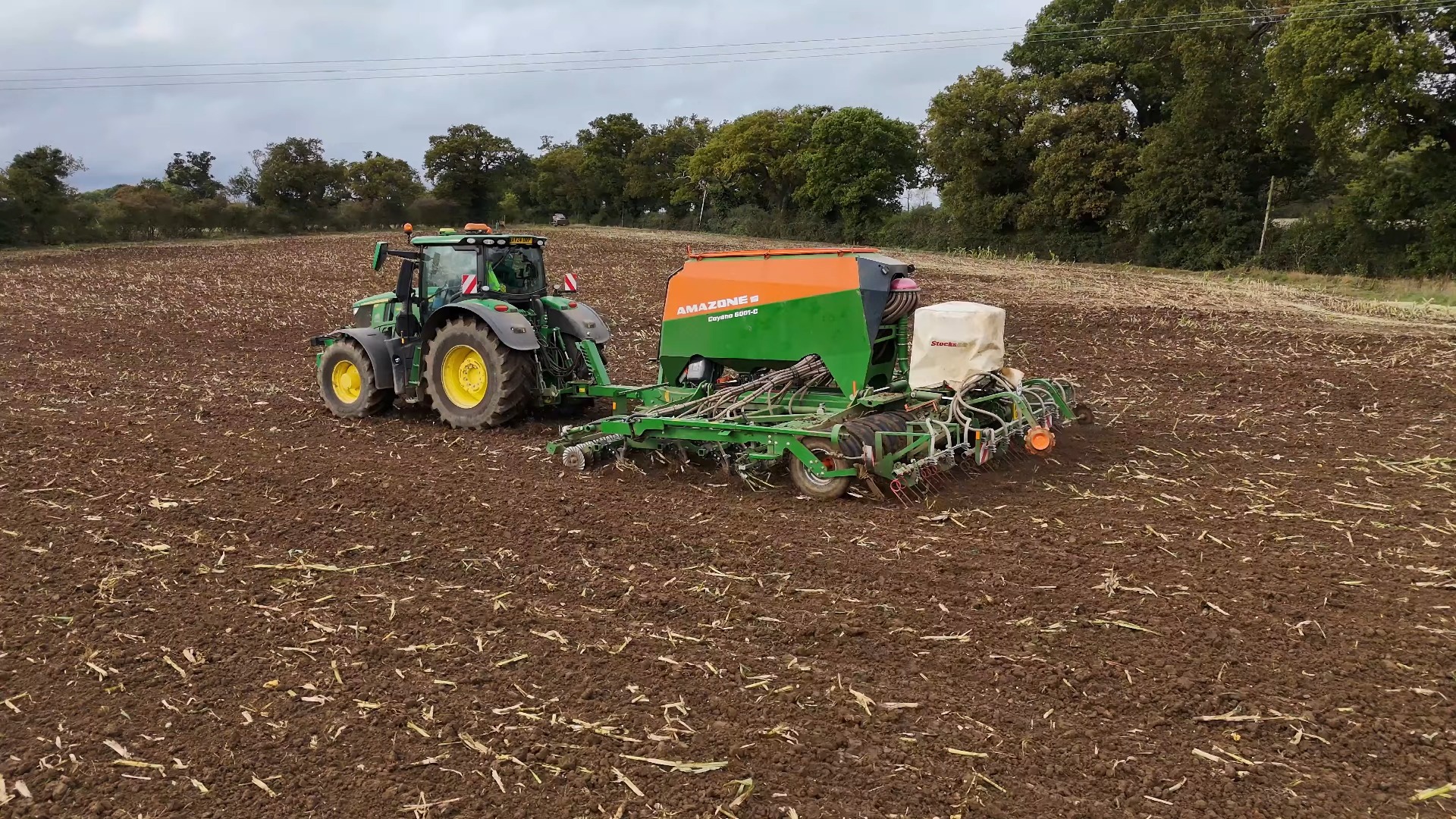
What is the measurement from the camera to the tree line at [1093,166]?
22422mm

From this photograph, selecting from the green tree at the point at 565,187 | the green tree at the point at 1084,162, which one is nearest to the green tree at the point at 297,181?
the green tree at the point at 565,187

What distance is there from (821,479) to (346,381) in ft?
17.3

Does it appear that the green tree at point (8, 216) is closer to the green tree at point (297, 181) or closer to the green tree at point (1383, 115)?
the green tree at point (297, 181)

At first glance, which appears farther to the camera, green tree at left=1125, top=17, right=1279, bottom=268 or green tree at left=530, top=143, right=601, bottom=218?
green tree at left=530, top=143, right=601, bottom=218

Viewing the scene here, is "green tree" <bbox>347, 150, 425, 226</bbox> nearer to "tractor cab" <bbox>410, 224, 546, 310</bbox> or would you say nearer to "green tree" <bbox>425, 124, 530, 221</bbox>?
"green tree" <bbox>425, 124, 530, 221</bbox>

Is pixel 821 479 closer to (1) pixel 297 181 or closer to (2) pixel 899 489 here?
(2) pixel 899 489

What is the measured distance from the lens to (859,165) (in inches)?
1870

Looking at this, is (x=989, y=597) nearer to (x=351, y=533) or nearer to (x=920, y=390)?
(x=920, y=390)

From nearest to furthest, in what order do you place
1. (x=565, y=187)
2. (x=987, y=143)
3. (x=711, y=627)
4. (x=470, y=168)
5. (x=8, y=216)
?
(x=711, y=627) < (x=8, y=216) < (x=987, y=143) < (x=470, y=168) < (x=565, y=187)

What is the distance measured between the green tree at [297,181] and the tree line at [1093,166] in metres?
0.10

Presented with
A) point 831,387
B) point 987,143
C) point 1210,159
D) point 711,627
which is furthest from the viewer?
point 987,143

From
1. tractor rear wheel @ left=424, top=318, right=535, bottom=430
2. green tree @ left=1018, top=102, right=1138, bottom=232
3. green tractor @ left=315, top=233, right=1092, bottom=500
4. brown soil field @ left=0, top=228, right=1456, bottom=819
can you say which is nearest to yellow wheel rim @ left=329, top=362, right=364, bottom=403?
green tractor @ left=315, top=233, right=1092, bottom=500

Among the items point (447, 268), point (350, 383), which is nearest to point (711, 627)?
point (447, 268)

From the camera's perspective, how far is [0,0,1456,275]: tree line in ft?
73.6
